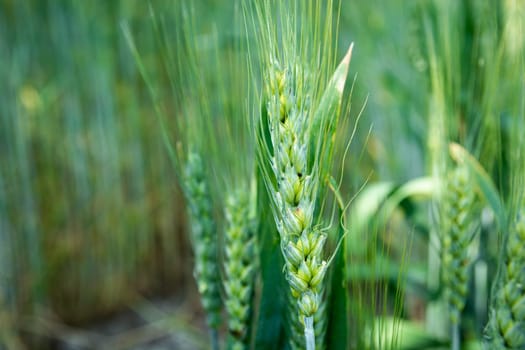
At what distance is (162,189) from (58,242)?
0.41 m

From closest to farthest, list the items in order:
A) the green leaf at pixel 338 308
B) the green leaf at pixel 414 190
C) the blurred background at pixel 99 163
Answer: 1. the green leaf at pixel 338 308
2. the green leaf at pixel 414 190
3. the blurred background at pixel 99 163

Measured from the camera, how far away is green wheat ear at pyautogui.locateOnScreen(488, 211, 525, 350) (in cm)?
60

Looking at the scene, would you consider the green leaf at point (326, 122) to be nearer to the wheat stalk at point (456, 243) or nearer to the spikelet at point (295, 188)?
the spikelet at point (295, 188)

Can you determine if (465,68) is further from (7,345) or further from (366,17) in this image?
(7,345)

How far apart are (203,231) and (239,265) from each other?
0.08 m

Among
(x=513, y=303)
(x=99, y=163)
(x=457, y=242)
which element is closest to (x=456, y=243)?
(x=457, y=242)

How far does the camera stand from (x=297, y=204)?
54cm

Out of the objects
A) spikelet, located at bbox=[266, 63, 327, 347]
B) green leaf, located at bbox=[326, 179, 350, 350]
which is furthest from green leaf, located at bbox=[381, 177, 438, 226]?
spikelet, located at bbox=[266, 63, 327, 347]

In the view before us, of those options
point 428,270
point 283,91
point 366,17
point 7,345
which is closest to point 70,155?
point 7,345

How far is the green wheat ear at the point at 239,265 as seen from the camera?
0.68 meters

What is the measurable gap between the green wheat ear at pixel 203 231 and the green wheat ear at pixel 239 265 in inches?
1.2

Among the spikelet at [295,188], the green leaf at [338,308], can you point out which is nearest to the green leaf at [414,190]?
the green leaf at [338,308]

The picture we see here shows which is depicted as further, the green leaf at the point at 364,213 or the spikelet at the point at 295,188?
the green leaf at the point at 364,213

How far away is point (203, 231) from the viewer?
0.73 m
